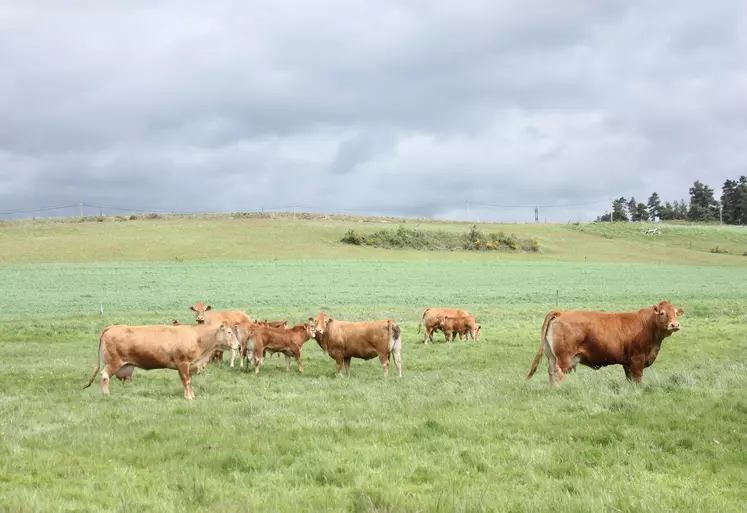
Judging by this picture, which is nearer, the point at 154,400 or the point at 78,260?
the point at 154,400

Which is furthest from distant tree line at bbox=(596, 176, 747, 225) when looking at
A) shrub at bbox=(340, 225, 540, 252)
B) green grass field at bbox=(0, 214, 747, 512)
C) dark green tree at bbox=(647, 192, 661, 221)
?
green grass field at bbox=(0, 214, 747, 512)

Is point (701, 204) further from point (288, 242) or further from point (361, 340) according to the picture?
point (361, 340)

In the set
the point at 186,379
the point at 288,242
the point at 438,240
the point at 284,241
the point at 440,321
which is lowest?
the point at 440,321

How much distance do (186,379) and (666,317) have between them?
10.1 metres

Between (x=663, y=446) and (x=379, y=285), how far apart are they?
41.4 m

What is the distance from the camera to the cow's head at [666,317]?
12.7m

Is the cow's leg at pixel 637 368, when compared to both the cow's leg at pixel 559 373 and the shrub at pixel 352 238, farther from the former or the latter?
the shrub at pixel 352 238

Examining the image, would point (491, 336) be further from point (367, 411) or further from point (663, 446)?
point (663, 446)

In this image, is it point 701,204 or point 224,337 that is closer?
point 224,337

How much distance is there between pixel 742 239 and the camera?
10581cm

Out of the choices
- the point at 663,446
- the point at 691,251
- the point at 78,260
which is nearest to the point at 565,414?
the point at 663,446

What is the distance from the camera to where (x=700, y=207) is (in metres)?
156

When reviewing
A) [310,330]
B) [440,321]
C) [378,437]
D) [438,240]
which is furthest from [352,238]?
[378,437]

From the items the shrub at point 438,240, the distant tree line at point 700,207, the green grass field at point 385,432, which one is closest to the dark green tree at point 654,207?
the distant tree line at point 700,207
